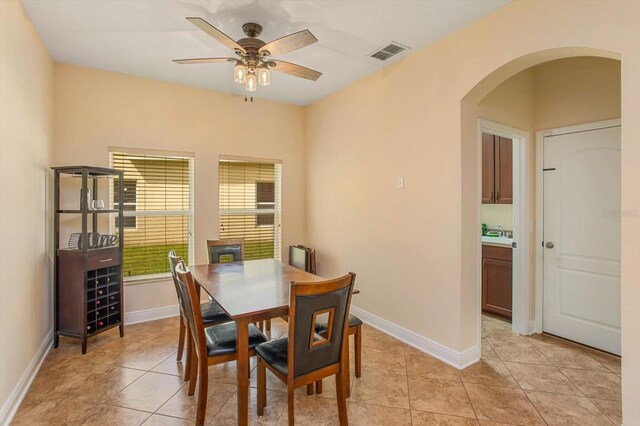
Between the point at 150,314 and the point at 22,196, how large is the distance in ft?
6.25

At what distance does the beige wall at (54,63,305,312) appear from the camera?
340 centimetres

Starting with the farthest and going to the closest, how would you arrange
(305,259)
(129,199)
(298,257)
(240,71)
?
(298,257)
(305,259)
(129,199)
(240,71)

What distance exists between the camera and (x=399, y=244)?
328 cm

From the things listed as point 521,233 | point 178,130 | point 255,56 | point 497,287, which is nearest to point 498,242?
point 521,233

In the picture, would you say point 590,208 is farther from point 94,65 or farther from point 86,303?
point 94,65

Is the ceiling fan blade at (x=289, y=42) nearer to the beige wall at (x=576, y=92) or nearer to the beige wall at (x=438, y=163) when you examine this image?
the beige wall at (x=438, y=163)

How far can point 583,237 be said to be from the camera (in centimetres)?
309

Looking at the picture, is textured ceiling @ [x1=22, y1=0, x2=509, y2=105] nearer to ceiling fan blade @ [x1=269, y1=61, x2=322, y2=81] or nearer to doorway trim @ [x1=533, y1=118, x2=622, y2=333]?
ceiling fan blade @ [x1=269, y1=61, x2=322, y2=81]

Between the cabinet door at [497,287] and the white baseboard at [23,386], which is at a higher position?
the cabinet door at [497,287]

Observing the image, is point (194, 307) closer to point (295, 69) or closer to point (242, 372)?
point (242, 372)

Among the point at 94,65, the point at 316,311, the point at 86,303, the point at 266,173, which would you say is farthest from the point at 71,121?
the point at 316,311

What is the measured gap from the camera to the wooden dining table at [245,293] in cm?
183

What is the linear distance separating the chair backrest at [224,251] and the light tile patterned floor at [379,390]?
913mm

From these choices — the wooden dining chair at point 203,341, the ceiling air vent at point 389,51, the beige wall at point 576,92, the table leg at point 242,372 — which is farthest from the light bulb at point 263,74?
the beige wall at point 576,92
